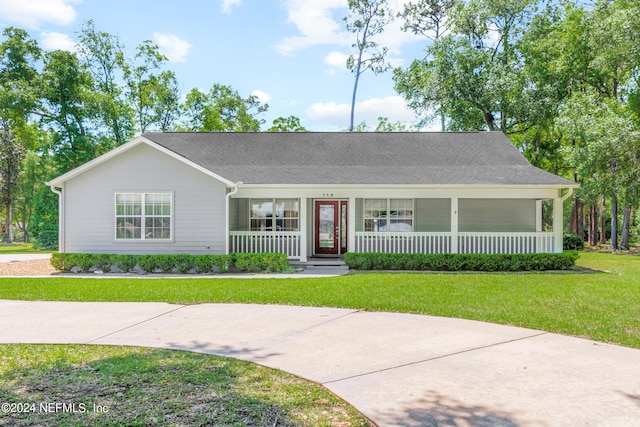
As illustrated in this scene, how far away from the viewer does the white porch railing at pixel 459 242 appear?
45.3 ft

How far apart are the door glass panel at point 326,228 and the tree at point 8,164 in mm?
24917

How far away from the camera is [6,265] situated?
14523 mm

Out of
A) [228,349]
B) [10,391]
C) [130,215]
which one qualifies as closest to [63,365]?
[10,391]

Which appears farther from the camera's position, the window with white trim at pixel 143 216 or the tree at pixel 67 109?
the tree at pixel 67 109

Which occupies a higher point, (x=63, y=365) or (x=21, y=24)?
(x=21, y=24)

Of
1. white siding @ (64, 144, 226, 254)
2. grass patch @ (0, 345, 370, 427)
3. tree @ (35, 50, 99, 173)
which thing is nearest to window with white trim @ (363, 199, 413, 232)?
white siding @ (64, 144, 226, 254)

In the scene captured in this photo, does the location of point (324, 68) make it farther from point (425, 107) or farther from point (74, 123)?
point (74, 123)

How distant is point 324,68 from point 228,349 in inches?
1058

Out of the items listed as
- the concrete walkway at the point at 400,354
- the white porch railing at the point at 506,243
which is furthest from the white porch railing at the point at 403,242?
the concrete walkway at the point at 400,354

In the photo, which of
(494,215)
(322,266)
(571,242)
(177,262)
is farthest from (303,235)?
(571,242)

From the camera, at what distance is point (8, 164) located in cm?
2944

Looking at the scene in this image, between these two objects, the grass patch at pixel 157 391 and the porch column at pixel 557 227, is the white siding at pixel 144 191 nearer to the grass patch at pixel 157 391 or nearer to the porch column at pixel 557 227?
the grass patch at pixel 157 391

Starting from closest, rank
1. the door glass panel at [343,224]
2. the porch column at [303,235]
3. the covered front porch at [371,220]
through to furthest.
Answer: the porch column at [303,235]
the covered front porch at [371,220]
the door glass panel at [343,224]

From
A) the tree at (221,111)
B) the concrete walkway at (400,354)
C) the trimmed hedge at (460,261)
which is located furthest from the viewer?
the tree at (221,111)
